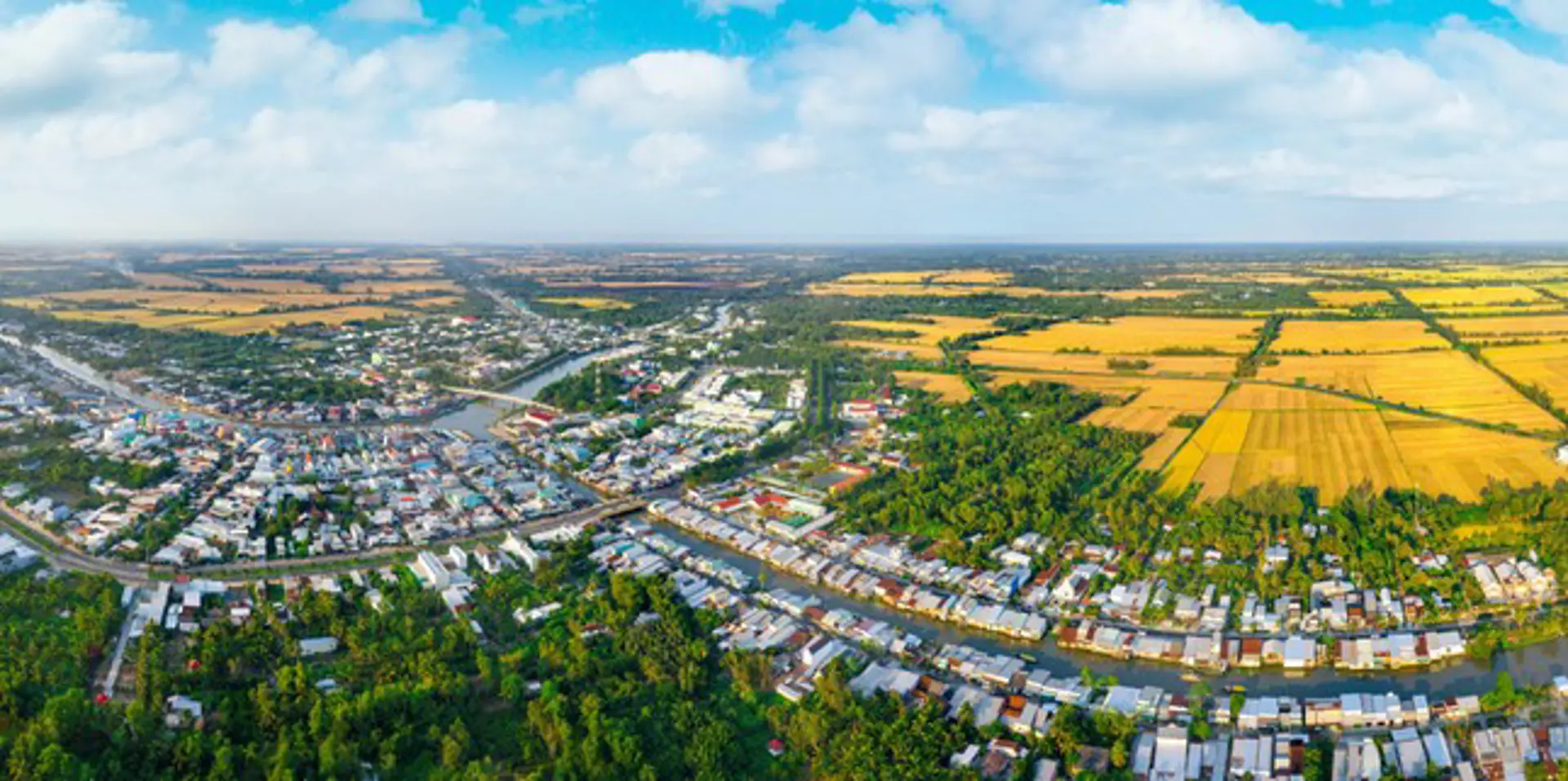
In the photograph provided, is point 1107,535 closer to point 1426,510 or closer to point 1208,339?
point 1426,510

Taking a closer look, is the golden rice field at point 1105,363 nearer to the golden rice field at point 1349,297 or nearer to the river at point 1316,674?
the river at point 1316,674

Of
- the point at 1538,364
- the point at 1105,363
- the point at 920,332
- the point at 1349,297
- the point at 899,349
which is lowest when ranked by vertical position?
the point at 899,349

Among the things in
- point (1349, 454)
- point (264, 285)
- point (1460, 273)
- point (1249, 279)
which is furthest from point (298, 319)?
point (1460, 273)

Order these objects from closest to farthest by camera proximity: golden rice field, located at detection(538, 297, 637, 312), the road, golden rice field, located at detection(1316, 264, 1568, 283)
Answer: the road, golden rice field, located at detection(538, 297, 637, 312), golden rice field, located at detection(1316, 264, 1568, 283)

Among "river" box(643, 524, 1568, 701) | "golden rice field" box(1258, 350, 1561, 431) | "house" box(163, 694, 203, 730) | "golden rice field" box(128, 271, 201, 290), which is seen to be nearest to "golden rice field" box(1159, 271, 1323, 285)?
"golden rice field" box(1258, 350, 1561, 431)

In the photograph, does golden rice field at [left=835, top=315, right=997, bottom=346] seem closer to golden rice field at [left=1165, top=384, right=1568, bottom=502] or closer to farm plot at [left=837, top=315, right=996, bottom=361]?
farm plot at [left=837, top=315, right=996, bottom=361]

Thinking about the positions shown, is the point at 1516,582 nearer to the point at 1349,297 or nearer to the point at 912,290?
the point at 1349,297

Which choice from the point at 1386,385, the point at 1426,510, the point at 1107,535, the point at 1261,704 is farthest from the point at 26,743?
the point at 1386,385
